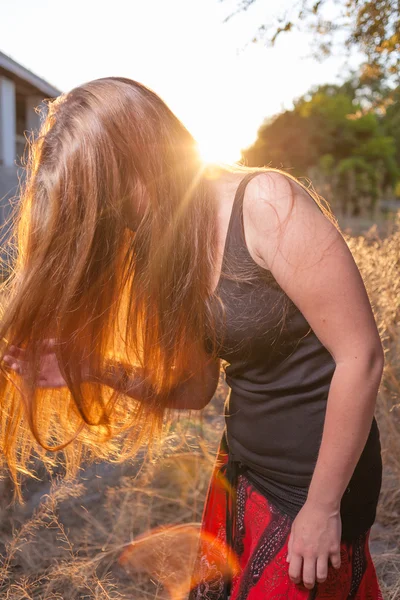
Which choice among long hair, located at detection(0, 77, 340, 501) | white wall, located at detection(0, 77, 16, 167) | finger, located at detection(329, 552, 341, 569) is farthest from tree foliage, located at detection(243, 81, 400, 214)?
finger, located at detection(329, 552, 341, 569)

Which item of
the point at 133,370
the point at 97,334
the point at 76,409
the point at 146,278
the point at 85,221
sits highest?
the point at 85,221

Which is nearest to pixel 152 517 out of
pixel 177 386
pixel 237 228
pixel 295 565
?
pixel 177 386

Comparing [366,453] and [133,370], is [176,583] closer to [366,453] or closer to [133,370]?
[133,370]

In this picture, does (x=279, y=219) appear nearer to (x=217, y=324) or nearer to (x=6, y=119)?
(x=217, y=324)

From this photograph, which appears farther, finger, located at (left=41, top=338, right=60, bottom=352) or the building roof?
the building roof

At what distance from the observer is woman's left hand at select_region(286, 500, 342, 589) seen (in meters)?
1.11

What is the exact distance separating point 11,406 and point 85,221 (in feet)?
2.09

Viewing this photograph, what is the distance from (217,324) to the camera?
1.22 m

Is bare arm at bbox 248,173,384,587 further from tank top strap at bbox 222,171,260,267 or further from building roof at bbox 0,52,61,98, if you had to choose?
building roof at bbox 0,52,61,98

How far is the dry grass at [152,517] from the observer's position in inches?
88.7

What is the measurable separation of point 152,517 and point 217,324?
181 centimetres

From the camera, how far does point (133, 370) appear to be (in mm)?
1561

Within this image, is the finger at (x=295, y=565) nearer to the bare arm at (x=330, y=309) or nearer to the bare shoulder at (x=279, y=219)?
the bare arm at (x=330, y=309)

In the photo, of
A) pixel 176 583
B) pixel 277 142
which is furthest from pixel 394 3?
pixel 277 142
